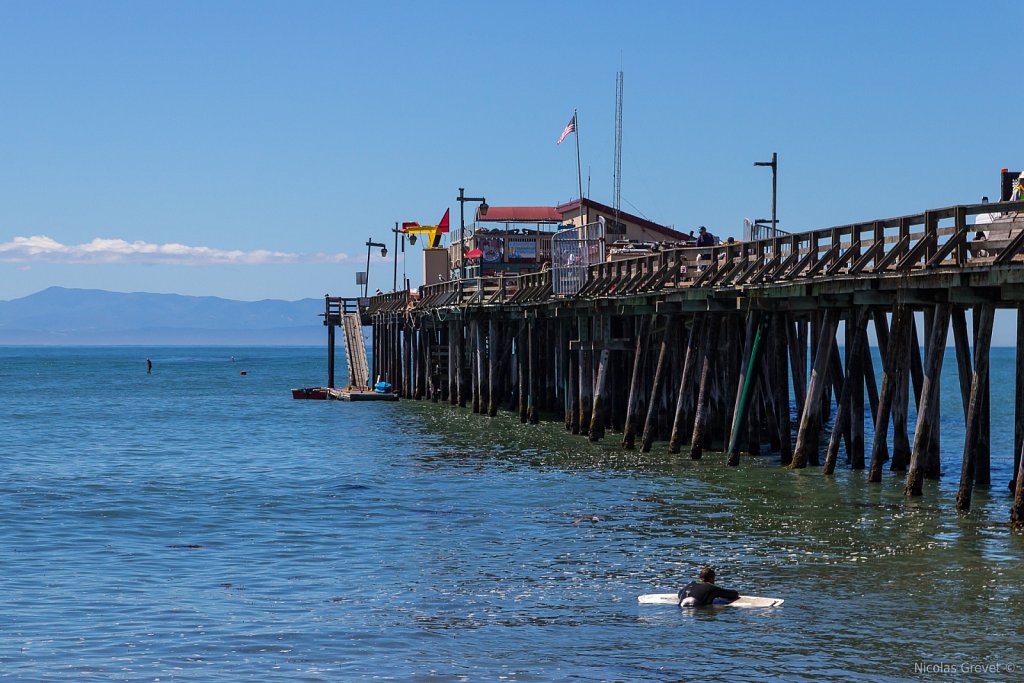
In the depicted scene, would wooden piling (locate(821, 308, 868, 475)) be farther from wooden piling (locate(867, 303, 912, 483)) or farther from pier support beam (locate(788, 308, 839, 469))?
wooden piling (locate(867, 303, 912, 483))

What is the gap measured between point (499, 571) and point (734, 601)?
12.2ft

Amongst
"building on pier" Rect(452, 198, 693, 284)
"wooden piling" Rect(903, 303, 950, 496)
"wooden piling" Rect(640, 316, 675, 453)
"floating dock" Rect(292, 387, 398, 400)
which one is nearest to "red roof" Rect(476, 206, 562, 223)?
"building on pier" Rect(452, 198, 693, 284)

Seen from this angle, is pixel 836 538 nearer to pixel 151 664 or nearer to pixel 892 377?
pixel 892 377

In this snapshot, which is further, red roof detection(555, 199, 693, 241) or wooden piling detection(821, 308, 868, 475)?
red roof detection(555, 199, 693, 241)

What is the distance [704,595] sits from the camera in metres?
15.6

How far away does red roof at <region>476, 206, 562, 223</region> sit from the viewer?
6347cm

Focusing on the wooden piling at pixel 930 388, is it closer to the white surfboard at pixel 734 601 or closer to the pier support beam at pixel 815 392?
the pier support beam at pixel 815 392

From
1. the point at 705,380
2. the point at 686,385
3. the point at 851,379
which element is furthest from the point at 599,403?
the point at 851,379

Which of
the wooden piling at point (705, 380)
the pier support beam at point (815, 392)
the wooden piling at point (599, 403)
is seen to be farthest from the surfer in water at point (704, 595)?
the wooden piling at point (599, 403)

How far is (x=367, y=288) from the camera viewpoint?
77875 millimetres

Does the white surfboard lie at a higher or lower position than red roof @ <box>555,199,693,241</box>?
lower

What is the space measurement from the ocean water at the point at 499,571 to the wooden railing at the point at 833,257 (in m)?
3.90

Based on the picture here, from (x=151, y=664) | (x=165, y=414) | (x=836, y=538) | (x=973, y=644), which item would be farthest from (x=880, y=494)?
(x=165, y=414)

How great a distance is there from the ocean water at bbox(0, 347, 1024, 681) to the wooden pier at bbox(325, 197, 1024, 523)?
111 centimetres
